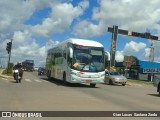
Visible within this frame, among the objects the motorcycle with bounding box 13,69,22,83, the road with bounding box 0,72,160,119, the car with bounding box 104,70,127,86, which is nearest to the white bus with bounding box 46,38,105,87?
the motorcycle with bounding box 13,69,22,83

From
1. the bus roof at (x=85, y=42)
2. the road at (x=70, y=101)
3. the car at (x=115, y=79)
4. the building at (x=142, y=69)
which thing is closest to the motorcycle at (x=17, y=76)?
the bus roof at (x=85, y=42)

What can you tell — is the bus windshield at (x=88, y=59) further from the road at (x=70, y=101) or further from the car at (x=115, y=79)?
the car at (x=115, y=79)

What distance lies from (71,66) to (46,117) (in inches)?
684

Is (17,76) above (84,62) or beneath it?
beneath

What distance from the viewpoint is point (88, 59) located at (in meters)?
30.2

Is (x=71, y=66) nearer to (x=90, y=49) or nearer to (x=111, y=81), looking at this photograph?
(x=90, y=49)

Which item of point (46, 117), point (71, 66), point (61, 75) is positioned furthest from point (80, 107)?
point (61, 75)

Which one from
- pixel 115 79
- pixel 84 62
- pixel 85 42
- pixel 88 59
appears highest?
pixel 85 42

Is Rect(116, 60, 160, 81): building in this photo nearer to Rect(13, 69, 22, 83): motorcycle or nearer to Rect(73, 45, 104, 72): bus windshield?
Rect(13, 69, 22, 83): motorcycle

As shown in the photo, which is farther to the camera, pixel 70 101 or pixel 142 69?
pixel 142 69

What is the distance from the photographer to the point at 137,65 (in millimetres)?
86625

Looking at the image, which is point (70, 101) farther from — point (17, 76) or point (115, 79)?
point (115, 79)

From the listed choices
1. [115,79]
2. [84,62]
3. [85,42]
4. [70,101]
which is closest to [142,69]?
[115,79]

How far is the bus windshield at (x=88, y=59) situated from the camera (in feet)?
98.5
